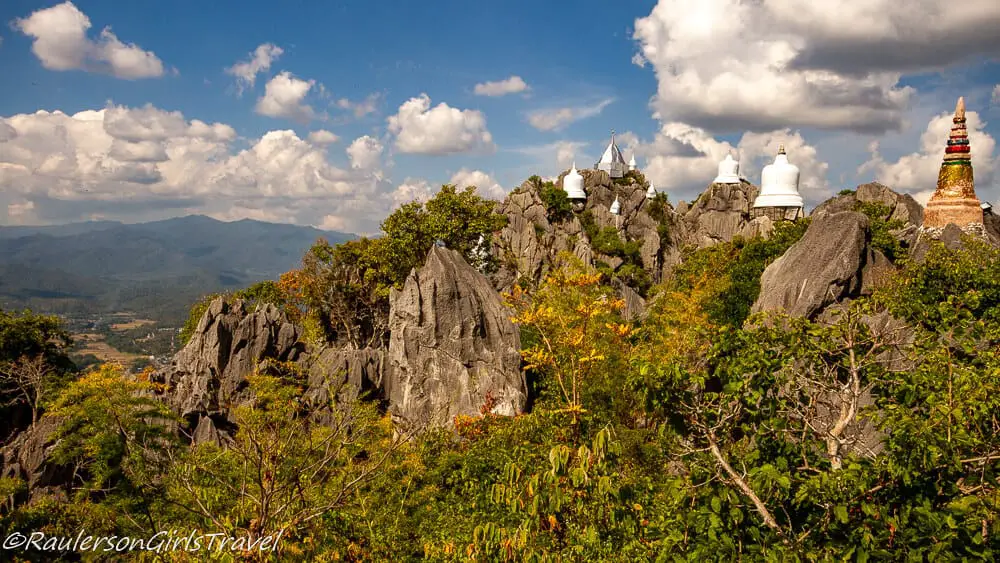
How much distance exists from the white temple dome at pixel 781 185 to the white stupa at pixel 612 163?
25.9 meters

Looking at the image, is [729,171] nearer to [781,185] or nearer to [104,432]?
[781,185]

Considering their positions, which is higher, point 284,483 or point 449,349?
point 284,483

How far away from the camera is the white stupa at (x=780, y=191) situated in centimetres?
5547

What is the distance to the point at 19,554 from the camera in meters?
11.1

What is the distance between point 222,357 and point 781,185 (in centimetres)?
5298

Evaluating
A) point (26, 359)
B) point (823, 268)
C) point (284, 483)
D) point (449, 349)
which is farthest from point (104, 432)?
point (823, 268)

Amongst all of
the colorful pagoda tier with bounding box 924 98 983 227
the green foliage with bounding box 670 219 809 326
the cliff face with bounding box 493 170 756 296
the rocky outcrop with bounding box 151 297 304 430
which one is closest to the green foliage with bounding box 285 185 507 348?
the rocky outcrop with bounding box 151 297 304 430

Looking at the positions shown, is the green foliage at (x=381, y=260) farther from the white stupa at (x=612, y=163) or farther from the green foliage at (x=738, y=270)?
the white stupa at (x=612, y=163)

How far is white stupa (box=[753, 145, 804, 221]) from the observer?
55469 millimetres

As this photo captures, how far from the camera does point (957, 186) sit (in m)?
29.5

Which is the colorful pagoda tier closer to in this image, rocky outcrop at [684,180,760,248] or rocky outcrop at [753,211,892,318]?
rocky outcrop at [753,211,892,318]

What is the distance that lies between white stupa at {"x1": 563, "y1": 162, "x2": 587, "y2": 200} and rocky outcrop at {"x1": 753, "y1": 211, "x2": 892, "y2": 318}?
41.2 m

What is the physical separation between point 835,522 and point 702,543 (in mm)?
1331

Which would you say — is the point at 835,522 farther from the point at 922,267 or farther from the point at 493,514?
the point at 922,267
